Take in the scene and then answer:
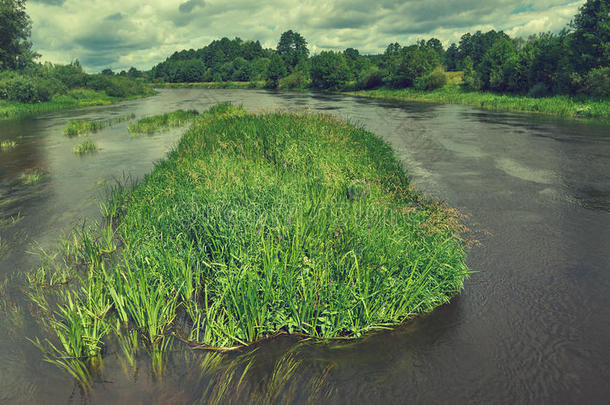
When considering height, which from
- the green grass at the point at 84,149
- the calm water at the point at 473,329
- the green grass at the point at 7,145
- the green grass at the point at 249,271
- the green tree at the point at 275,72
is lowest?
the calm water at the point at 473,329

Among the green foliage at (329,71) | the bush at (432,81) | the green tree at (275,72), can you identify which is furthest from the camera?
the green tree at (275,72)

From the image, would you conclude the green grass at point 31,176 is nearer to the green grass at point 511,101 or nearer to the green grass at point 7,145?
the green grass at point 7,145

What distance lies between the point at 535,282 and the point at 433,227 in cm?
254

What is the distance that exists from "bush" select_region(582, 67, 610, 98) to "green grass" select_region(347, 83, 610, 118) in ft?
3.36

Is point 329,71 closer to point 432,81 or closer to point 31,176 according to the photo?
point 432,81

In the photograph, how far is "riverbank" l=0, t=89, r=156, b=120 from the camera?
47559 mm

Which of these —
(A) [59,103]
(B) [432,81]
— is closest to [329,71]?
(B) [432,81]

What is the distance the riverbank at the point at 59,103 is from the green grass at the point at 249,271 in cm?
5076

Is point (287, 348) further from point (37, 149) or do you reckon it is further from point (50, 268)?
point (37, 149)

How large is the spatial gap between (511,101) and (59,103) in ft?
219

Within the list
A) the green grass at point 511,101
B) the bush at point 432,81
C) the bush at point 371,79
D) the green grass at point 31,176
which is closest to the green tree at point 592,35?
the green grass at point 511,101

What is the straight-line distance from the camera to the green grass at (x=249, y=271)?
604cm

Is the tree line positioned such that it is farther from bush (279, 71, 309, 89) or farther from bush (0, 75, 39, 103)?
bush (0, 75, 39, 103)

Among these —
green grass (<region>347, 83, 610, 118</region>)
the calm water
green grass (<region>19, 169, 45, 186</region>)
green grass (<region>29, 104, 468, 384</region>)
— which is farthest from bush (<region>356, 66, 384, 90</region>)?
green grass (<region>29, 104, 468, 384</region>)
